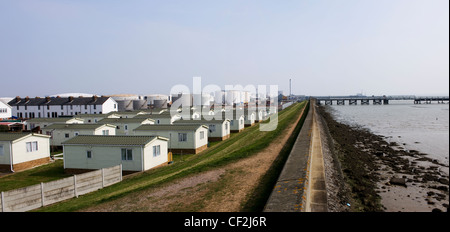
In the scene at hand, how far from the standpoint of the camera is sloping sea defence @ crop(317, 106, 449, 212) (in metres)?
16.2

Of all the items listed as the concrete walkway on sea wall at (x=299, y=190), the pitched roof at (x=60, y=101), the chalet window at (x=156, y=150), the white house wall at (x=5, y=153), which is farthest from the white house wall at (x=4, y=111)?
the concrete walkway on sea wall at (x=299, y=190)

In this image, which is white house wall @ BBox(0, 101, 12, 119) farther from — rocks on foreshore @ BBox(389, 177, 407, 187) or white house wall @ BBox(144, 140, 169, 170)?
rocks on foreshore @ BBox(389, 177, 407, 187)

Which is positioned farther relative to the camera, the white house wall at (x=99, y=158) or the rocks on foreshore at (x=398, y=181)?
the white house wall at (x=99, y=158)

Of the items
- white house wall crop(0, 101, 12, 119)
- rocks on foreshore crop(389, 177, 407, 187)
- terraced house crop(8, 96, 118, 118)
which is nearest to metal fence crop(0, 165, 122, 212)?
rocks on foreshore crop(389, 177, 407, 187)

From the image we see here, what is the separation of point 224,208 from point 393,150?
2960 centimetres

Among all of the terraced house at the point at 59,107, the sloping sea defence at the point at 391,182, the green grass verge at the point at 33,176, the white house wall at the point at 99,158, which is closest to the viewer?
the sloping sea defence at the point at 391,182

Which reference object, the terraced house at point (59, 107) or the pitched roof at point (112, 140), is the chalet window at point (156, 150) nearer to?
the pitched roof at point (112, 140)

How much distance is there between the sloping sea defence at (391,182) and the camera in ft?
53.0

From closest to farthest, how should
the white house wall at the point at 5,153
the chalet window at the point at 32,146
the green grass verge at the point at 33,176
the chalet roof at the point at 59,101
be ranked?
the green grass verge at the point at 33,176
the white house wall at the point at 5,153
the chalet window at the point at 32,146
the chalet roof at the point at 59,101

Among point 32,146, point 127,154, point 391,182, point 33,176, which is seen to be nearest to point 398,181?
point 391,182
